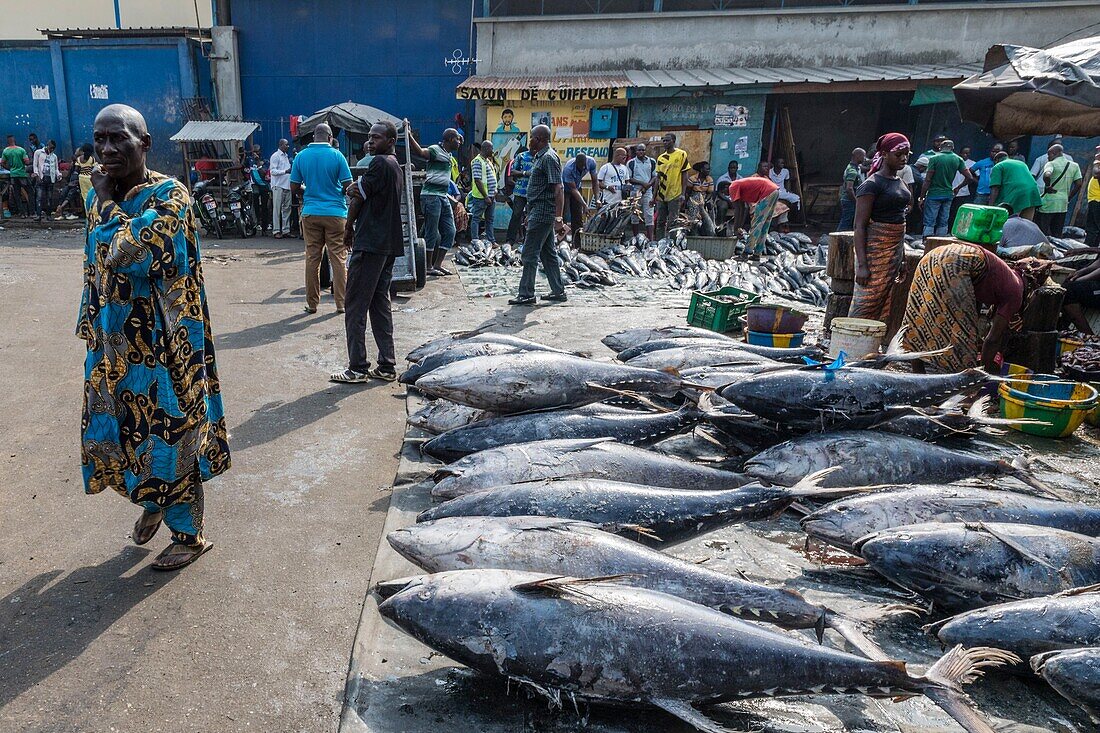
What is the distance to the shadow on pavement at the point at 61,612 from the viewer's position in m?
2.51

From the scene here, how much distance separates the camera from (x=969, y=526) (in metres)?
2.75

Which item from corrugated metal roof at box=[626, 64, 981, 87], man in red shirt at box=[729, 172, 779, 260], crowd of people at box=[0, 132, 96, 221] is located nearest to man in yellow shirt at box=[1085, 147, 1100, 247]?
corrugated metal roof at box=[626, 64, 981, 87]

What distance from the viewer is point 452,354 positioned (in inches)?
188

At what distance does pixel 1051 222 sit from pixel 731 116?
7.19 metres

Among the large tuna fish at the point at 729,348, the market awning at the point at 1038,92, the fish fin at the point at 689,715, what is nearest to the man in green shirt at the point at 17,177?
the large tuna fish at the point at 729,348

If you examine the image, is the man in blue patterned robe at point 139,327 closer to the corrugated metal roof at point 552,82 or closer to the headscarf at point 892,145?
the headscarf at point 892,145

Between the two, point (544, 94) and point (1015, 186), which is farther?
point (544, 94)

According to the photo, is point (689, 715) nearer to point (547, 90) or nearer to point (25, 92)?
point (547, 90)

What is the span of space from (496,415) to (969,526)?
243 centimetres

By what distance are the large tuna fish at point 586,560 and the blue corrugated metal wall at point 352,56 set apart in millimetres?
17893

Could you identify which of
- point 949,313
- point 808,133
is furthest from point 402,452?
point 808,133

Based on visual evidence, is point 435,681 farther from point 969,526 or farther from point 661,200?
point 661,200

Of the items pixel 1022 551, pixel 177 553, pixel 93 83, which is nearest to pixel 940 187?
pixel 1022 551

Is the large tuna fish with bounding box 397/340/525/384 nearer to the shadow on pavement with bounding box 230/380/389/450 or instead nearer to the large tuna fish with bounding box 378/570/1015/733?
the shadow on pavement with bounding box 230/380/389/450
